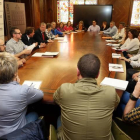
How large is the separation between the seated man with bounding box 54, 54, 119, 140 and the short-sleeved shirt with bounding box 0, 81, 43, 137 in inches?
12.3

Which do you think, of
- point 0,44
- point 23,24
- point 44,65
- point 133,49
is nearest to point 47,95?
point 44,65

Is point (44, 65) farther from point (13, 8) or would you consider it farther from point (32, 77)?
point (13, 8)

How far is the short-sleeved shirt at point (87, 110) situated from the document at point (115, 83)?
0.60 metres

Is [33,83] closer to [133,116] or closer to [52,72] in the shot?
[52,72]

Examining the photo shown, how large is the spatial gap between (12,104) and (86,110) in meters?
0.53

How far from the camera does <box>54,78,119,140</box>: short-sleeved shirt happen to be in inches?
39.4

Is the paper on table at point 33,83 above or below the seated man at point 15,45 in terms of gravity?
below

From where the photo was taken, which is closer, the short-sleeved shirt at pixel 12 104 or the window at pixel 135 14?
the short-sleeved shirt at pixel 12 104

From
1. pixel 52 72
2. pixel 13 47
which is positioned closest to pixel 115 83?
pixel 52 72

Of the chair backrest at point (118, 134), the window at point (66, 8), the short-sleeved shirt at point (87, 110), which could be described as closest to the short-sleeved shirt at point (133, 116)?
the chair backrest at point (118, 134)

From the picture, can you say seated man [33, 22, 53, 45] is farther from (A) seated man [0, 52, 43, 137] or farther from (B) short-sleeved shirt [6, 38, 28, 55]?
(A) seated man [0, 52, 43, 137]

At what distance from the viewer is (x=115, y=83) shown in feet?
5.64

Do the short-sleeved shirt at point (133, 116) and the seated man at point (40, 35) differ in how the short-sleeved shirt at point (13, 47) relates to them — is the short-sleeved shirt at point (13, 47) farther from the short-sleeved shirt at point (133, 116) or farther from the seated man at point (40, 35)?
the short-sleeved shirt at point (133, 116)

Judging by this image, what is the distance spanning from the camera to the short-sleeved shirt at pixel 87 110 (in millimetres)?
1002
